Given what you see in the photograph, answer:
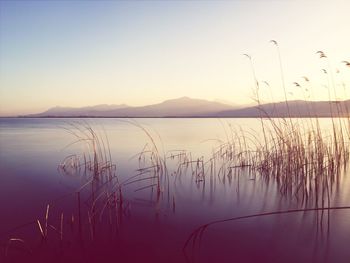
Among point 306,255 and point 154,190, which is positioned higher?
point 154,190

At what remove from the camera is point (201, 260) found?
3623mm

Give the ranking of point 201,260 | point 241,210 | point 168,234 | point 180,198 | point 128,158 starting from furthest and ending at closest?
point 128,158 < point 180,198 < point 241,210 < point 168,234 < point 201,260

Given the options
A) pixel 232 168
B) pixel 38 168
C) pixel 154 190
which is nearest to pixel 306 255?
pixel 154 190

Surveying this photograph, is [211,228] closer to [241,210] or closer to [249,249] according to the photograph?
[249,249]

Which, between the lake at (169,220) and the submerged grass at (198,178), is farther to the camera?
the submerged grass at (198,178)

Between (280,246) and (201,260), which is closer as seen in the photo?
(201,260)

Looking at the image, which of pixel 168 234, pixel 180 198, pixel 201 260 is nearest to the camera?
pixel 201 260

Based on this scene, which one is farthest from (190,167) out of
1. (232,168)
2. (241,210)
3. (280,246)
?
(280,246)

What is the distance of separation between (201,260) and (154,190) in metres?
3.09

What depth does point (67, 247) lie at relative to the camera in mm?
3922

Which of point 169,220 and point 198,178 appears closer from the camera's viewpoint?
point 169,220

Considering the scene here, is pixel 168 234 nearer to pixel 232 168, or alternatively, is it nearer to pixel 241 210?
pixel 241 210

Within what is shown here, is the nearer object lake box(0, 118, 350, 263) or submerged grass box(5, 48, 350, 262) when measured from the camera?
lake box(0, 118, 350, 263)

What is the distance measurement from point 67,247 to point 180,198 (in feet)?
8.77
